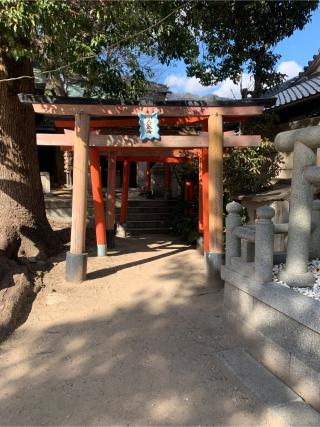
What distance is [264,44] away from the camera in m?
8.97

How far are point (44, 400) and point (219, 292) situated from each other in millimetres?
3076

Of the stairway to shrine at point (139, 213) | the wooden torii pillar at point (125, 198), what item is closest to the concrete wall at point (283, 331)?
the wooden torii pillar at point (125, 198)

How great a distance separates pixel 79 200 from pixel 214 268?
2.36 metres

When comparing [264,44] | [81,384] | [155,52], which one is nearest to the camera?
[81,384]

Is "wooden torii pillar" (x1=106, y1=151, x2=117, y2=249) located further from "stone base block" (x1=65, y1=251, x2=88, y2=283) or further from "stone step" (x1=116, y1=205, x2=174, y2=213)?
"stone step" (x1=116, y1=205, x2=174, y2=213)

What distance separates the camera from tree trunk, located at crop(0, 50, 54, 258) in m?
6.25

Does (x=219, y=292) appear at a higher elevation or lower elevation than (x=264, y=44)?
lower

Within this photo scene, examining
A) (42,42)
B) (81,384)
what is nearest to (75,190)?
(42,42)

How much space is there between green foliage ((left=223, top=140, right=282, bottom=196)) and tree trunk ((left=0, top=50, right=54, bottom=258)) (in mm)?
4096

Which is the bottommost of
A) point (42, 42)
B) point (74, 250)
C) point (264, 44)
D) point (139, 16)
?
point (74, 250)

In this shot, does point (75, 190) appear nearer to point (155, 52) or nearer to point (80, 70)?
point (80, 70)

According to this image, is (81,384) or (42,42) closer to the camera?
(81,384)

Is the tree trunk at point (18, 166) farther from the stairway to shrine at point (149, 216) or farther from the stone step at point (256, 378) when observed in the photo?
the stairway to shrine at point (149, 216)

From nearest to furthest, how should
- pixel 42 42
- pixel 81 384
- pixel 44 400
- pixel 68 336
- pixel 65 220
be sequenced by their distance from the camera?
pixel 44 400, pixel 81 384, pixel 68 336, pixel 42 42, pixel 65 220
